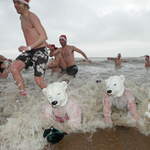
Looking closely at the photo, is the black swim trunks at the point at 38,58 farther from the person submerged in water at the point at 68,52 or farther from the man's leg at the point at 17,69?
the person submerged in water at the point at 68,52

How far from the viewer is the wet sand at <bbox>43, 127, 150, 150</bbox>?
179 centimetres

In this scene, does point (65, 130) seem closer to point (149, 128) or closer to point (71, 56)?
point (149, 128)

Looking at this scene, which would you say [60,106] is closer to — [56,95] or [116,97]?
[56,95]

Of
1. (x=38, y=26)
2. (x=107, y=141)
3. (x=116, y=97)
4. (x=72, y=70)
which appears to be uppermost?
(x=38, y=26)

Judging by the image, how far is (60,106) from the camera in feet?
6.79

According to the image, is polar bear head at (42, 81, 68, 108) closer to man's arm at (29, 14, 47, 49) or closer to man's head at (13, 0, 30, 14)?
man's arm at (29, 14, 47, 49)

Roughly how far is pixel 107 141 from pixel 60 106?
2.57 ft

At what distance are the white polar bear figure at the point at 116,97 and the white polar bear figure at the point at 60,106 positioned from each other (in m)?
0.51

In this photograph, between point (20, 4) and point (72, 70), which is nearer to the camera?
point (20, 4)

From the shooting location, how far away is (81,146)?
1809 mm

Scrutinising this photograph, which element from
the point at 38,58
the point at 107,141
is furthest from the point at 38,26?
the point at 107,141

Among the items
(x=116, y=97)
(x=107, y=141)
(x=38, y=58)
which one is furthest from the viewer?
(x=38, y=58)

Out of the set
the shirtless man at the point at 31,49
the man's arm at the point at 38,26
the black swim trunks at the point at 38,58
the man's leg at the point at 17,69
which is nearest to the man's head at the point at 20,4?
the shirtless man at the point at 31,49

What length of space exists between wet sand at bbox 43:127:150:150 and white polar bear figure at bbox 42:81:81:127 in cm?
22
